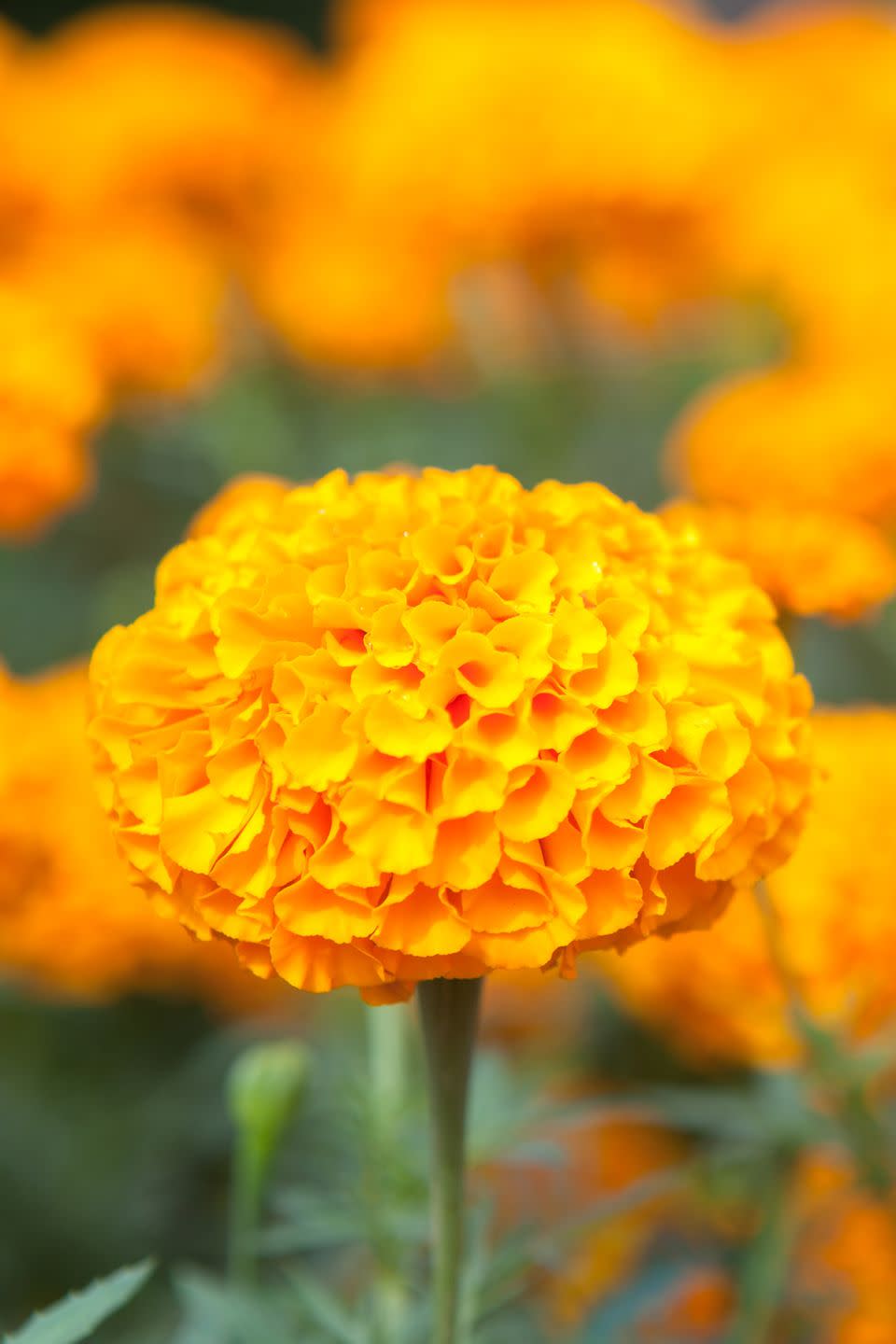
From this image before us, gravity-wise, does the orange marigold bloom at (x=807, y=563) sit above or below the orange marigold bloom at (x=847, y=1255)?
above

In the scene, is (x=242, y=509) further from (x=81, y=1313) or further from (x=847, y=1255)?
(x=847, y=1255)

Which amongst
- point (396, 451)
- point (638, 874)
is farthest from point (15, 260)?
point (638, 874)

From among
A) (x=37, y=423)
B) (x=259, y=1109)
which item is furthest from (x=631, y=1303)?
(x=37, y=423)

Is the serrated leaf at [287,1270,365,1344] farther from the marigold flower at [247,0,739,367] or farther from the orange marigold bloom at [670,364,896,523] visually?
the marigold flower at [247,0,739,367]

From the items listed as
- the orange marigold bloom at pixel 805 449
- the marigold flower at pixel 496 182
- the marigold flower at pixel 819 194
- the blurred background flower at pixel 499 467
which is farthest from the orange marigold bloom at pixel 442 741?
the marigold flower at pixel 496 182

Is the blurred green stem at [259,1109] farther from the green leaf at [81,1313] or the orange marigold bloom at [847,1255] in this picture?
the orange marigold bloom at [847,1255]
